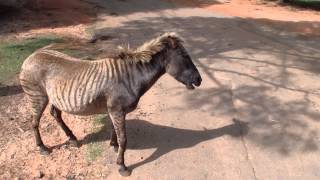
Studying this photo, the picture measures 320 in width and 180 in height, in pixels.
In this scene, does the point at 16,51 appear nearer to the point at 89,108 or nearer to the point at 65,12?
the point at 65,12

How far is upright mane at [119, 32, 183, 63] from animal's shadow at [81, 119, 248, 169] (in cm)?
139

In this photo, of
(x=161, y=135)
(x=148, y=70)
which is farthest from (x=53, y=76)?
(x=161, y=135)

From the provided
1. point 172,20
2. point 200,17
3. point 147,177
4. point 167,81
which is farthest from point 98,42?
point 147,177

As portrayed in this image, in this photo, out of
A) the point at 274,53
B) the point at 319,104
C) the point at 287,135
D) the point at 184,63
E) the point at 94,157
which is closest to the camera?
the point at 184,63

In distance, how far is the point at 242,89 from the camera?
8391mm

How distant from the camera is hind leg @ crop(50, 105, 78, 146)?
626 cm

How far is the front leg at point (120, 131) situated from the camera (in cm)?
542

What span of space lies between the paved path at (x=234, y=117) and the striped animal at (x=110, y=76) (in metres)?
0.93

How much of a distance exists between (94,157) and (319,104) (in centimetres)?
393

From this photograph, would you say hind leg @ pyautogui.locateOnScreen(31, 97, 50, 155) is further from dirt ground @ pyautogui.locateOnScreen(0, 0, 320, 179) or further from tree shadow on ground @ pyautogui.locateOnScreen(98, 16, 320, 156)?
tree shadow on ground @ pyautogui.locateOnScreen(98, 16, 320, 156)

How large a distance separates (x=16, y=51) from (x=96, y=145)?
460 centimetres

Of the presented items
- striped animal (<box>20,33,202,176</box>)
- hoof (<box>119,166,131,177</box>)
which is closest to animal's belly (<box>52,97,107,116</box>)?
→ striped animal (<box>20,33,202,176</box>)

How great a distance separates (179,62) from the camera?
5.50 meters

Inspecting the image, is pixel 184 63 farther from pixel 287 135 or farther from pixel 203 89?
pixel 203 89
